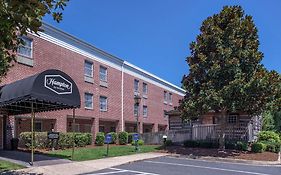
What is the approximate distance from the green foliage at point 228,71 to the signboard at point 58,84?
362 inches

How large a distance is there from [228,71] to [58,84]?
35.9 feet

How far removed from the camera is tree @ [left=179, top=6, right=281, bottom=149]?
71.2 feet

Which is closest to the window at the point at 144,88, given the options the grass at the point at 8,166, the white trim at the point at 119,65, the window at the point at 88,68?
the white trim at the point at 119,65

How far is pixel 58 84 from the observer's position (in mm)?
16047

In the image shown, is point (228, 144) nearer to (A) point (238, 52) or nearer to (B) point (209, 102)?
(B) point (209, 102)

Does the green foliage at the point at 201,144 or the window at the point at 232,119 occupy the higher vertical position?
the window at the point at 232,119

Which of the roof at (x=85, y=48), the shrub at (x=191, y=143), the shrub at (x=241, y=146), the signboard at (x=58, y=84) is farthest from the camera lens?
the roof at (x=85, y=48)

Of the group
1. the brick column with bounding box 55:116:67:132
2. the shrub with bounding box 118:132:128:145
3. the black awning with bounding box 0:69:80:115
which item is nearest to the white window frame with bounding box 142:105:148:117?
the shrub with bounding box 118:132:128:145

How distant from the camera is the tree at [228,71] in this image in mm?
21688

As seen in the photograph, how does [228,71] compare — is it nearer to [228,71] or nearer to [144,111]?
[228,71]

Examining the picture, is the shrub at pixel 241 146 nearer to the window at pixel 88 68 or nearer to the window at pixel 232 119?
the window at pixel 232 119

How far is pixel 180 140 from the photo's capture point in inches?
1184

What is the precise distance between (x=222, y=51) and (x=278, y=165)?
7.37 meters

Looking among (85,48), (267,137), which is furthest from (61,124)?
(267,137)
